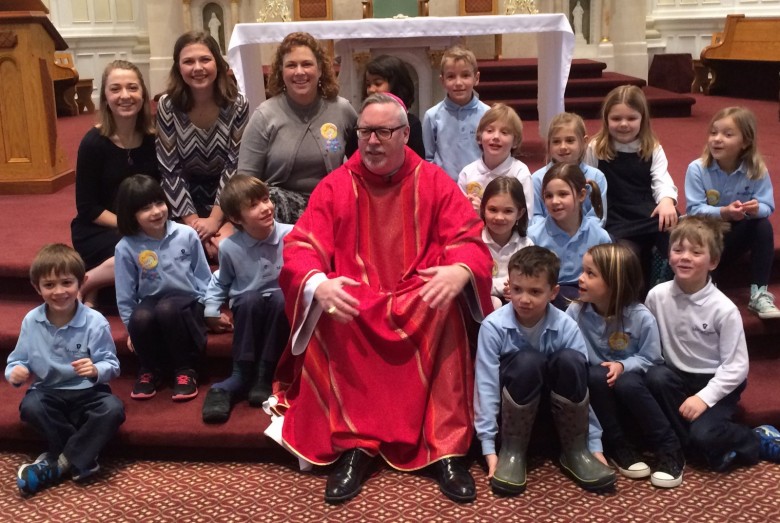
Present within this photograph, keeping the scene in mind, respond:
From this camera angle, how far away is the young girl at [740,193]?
366cm

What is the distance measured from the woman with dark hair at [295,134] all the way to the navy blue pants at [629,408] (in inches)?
63.8

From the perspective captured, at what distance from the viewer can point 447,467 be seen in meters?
3.03

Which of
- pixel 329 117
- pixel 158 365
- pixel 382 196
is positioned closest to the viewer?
pixel 382 196

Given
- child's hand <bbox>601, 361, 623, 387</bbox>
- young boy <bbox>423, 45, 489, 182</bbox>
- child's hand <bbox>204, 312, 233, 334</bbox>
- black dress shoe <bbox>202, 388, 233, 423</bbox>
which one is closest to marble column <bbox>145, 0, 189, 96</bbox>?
young boy <bbox>423, 45, 489, 182</bbox>

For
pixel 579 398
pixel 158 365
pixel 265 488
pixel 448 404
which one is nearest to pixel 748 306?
pixel 579 398

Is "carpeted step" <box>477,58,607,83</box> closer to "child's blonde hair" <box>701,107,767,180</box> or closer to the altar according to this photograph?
the altar

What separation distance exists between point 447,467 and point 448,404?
230mm

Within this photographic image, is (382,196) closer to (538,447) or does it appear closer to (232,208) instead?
(232,208)

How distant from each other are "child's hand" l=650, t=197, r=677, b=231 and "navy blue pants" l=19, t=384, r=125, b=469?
242 centimetres

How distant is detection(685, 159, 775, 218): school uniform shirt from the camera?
3.72 meters

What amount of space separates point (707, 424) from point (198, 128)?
2.61 m

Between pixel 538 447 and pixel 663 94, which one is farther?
pixel 663 94

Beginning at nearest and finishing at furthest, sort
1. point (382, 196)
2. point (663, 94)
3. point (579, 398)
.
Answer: point (579, 398) → point (382, 196) → point (663, 94)

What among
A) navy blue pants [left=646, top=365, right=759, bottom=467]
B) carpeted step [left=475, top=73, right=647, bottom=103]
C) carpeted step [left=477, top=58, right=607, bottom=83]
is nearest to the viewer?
navy blue pants [left=646, top=365, right=759, bottom=467]
